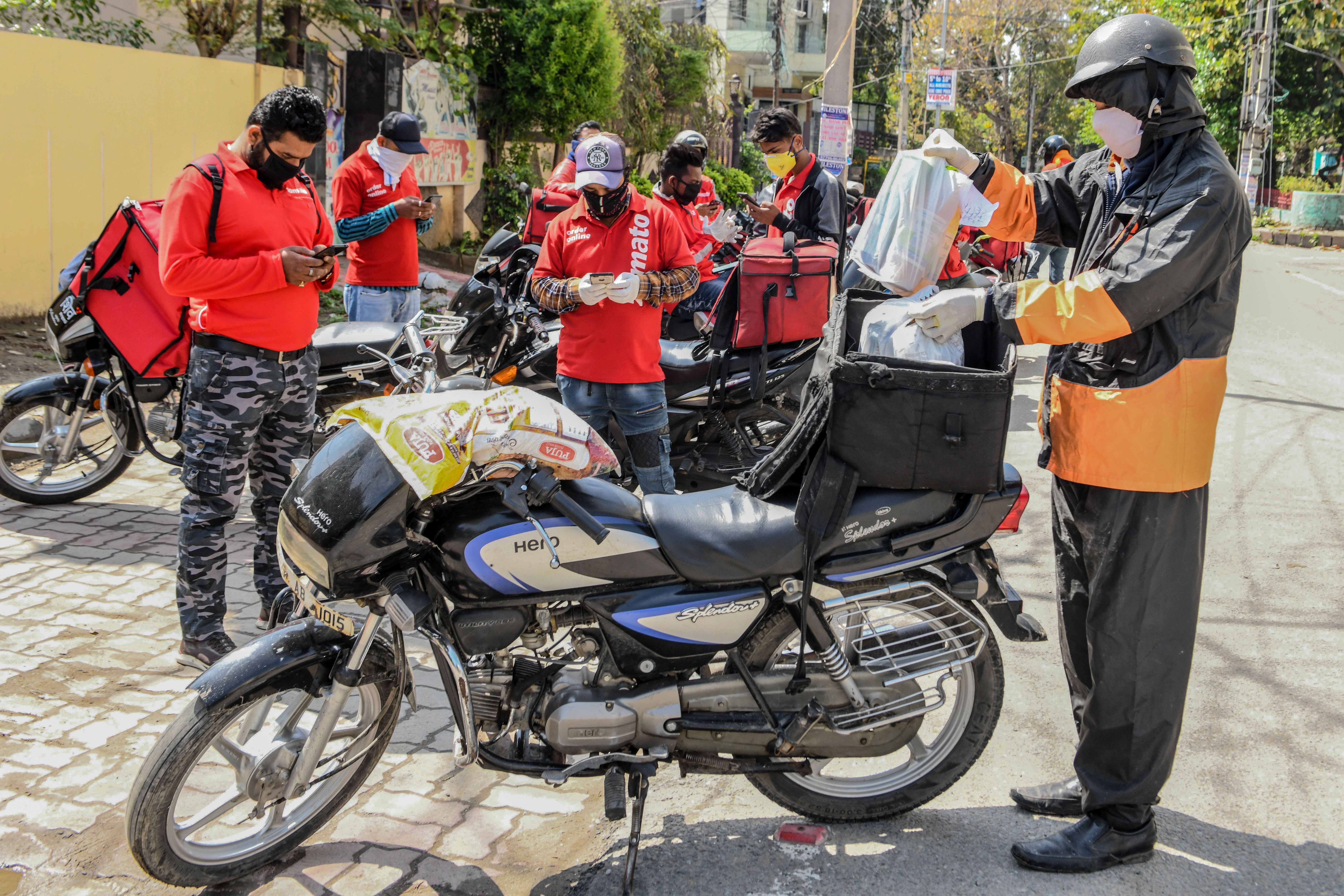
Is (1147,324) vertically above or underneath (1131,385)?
above

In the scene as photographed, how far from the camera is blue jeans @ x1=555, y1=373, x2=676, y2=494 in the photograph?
15.4ft

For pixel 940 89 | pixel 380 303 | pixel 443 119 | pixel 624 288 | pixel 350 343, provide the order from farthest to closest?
pixel 940 89
pixel 443 119
pixel 380 303
pixel 350 343
pixel 624 288

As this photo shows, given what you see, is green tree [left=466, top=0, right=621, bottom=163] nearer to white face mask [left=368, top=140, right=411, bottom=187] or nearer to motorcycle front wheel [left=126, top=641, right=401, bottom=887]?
white face mask [left=368, top=140, right=411, bottom=187]

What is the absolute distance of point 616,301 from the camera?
14.5ft

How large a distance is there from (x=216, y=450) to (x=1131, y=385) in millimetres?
3008

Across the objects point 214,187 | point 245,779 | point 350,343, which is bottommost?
point 245,779

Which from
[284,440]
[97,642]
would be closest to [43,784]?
[97,642]

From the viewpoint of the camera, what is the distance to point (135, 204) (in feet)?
15.8

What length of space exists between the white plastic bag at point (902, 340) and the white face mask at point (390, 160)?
4105 millimetres

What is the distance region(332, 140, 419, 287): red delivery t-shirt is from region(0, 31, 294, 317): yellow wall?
2513 millimetres

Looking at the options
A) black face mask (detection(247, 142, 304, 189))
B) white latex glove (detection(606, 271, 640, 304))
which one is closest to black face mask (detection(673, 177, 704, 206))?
white latex glove (detection(606, 271, 640, 304))

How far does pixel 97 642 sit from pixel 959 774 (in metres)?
3.13

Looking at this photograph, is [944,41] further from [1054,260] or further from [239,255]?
[239,255]

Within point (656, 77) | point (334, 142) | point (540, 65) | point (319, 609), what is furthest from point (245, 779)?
point (656, 77)
